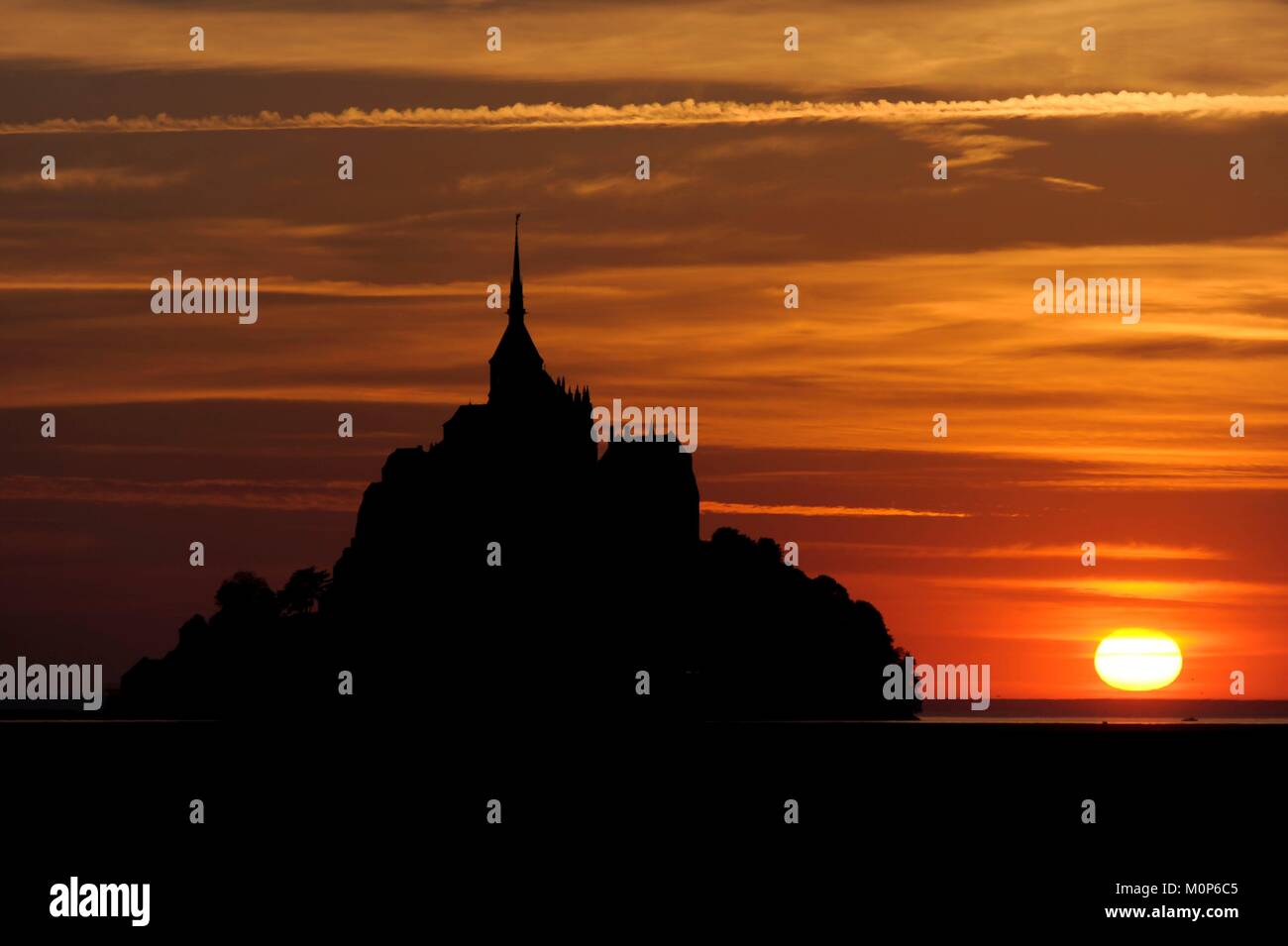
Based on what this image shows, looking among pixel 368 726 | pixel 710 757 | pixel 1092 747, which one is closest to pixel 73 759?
pixel 368 726

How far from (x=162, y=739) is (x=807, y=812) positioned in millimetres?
93078

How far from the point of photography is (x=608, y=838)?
273ft

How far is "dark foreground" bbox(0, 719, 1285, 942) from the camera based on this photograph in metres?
62.2

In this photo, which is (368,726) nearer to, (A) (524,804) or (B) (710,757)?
(B) (710,757)

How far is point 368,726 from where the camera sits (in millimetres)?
181750

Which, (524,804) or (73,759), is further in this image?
(73,759)

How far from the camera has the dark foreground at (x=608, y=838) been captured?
62.2 m
